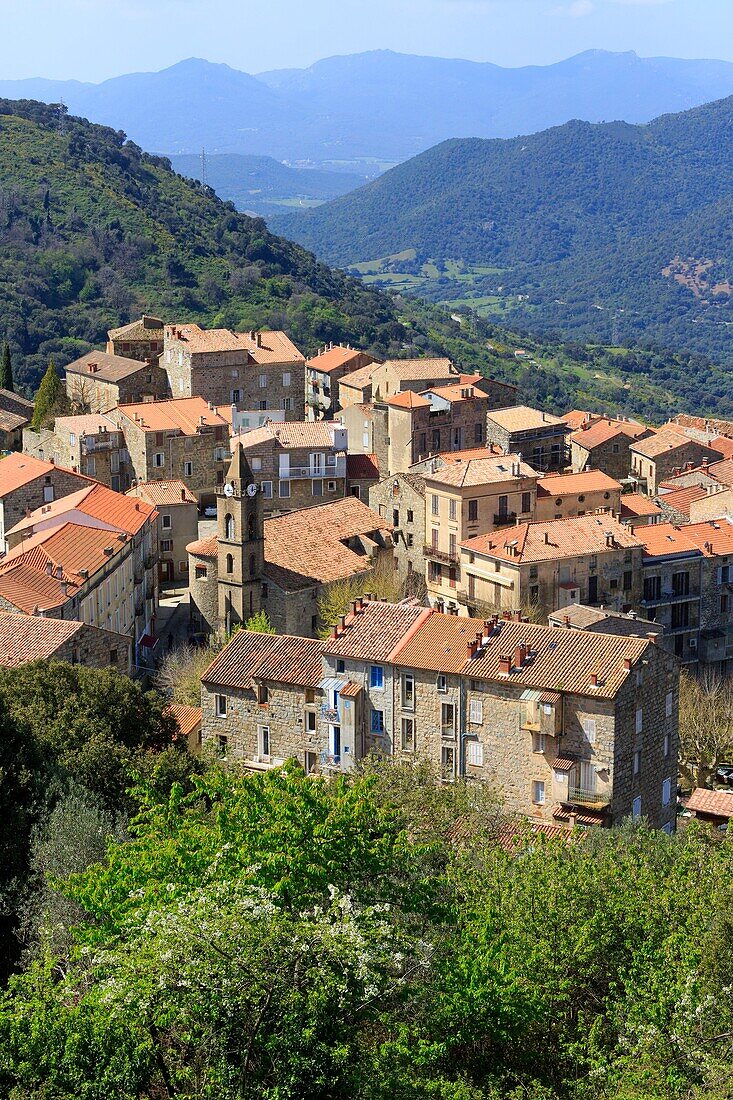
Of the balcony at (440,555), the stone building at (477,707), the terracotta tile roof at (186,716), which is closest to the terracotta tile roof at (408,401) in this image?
the balcony at (440,555)

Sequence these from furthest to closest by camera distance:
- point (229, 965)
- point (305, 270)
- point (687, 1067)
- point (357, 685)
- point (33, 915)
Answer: point (305, 270) → point (357, 685) → point (33, 915) → point (687, 1067) → point (229, 965)

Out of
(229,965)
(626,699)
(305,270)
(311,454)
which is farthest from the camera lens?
(305,270)

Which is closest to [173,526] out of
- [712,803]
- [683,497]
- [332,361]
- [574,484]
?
[574,484]

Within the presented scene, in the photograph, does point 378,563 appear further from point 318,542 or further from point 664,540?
point 664,540

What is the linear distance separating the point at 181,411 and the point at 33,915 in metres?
46.3

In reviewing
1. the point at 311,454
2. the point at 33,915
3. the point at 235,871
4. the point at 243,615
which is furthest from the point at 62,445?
the point at 235,871

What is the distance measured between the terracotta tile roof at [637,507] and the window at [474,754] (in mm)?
28404

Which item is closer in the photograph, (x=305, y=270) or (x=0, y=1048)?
(x=0, y=1048)

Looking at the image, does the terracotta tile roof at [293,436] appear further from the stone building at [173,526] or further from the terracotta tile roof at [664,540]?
the terracotta tile roof at [664,540]

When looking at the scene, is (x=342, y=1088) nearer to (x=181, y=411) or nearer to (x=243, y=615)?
(x=243, y=615)

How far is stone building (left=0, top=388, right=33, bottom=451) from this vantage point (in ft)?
262

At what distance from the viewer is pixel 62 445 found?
239ft

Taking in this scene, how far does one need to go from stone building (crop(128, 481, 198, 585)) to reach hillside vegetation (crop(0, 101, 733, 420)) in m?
45.6

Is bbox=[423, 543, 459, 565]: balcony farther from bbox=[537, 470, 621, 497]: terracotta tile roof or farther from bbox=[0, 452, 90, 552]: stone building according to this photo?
bbox=[0, 452, 90, 552]: stone building
